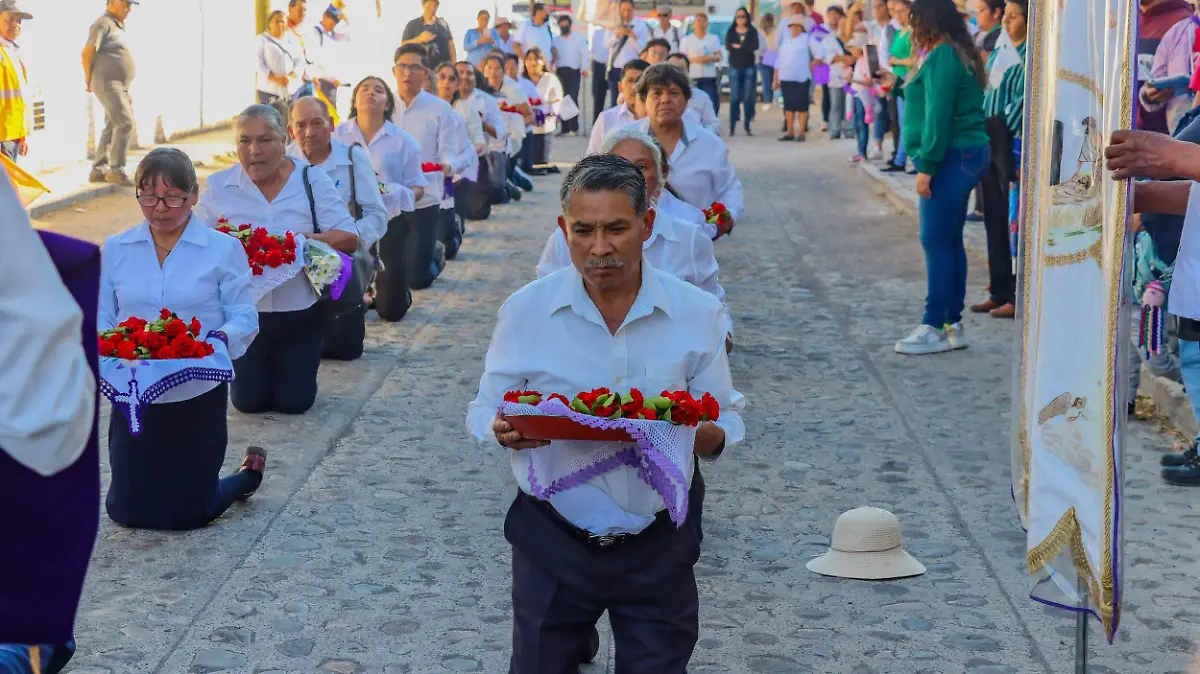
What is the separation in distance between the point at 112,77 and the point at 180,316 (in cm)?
1388

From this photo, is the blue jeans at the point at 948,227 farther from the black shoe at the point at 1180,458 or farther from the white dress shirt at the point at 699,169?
the black shoe at the point at 1180,458

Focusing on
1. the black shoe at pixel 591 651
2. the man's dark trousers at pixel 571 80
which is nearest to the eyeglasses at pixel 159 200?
the black shoe at pixel 591 651

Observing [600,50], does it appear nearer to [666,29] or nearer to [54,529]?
[666,29]

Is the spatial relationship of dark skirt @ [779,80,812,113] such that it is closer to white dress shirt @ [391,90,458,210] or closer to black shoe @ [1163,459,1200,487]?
white dress shirt @ [391,90,458,210]

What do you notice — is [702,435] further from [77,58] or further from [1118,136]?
[77,58]

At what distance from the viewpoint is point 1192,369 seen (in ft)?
24.1

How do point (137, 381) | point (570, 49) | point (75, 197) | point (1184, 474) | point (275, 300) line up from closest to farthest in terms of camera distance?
point (137, 381) → point (1184, 474) → point (275, 300) → point (75, 197) → point (570, 49)

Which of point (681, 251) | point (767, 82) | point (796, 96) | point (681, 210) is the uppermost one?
point (767, 82)

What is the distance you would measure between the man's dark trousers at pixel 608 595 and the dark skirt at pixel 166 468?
9.50ft

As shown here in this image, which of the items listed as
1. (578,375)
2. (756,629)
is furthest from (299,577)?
(578,375)

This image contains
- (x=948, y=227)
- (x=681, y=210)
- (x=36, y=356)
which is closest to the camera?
(x=36, y=356)

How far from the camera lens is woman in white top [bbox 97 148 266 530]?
7023 mm

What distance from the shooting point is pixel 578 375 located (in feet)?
14.5

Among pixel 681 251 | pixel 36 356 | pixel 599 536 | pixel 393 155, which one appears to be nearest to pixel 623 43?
pixel 393 155
